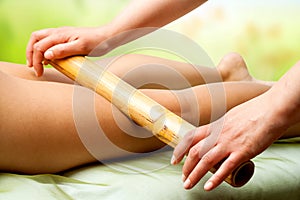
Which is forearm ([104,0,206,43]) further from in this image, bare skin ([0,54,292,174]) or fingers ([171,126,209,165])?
fingers ([171,126,209,165])

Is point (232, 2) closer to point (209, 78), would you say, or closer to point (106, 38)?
point (209, 78)

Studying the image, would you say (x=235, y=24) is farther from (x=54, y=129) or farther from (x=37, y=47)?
(x=54, y=129)

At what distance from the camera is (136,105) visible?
91cm

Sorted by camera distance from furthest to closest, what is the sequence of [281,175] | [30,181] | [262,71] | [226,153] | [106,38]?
[262,71], [106,38], [281,175], [30,181], [226,153]

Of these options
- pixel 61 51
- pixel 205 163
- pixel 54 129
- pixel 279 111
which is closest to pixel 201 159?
pixel 205 163

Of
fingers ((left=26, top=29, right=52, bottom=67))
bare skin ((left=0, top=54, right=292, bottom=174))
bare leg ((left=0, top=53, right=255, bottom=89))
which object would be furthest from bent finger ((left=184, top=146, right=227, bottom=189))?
fingers ((left=26, top=29, right=52, bottom=67))

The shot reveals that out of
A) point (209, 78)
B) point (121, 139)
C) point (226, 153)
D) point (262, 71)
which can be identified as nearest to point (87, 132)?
point (121, 139)

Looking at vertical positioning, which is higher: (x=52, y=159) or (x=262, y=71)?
(x=52, y=159)

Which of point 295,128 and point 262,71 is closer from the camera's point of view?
point 295,128

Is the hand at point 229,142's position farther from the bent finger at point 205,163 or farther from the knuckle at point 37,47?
the knuckle at point 37,47

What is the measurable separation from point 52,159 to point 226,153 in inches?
12.7

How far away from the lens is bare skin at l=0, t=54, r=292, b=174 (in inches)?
35.0

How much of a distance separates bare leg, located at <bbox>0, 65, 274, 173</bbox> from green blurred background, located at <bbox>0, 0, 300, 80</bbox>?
916mm

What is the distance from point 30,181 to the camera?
880 millimetres
